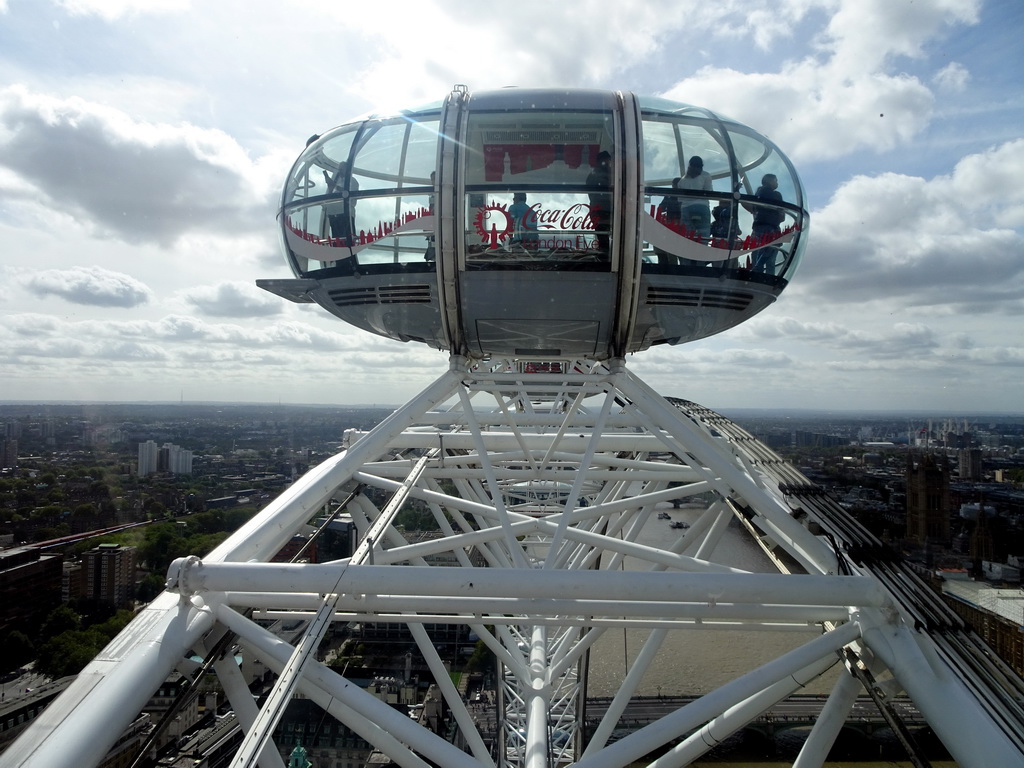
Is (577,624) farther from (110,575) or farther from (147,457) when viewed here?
(147,457)

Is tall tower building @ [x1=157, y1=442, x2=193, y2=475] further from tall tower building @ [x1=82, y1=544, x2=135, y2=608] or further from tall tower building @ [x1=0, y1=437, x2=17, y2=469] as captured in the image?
tall tower building @ [x1=82, y1=544, x2=135, y2=608]

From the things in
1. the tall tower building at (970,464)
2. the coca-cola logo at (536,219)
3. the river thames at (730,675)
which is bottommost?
the river thames at (730,675)

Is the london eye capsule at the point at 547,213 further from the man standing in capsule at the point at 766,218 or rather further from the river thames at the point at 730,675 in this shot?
the river thames at the point at 730,675

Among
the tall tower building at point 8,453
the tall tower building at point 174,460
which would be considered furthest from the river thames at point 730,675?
the tall tower building at point 8,453

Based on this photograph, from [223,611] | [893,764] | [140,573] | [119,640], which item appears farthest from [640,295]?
[893,764]

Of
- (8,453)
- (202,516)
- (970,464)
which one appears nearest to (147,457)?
(8,453)
